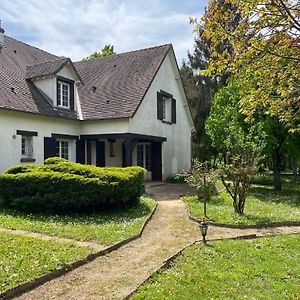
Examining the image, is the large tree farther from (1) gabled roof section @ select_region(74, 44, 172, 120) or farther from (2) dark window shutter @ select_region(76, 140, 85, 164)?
(2) dark window shutter @ select_region(76, 140, 85, 164)

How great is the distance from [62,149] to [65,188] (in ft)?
26.2

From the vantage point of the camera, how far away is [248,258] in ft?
21.9

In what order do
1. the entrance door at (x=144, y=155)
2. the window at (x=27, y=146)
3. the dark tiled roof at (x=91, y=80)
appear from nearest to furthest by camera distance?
the window at (x=27, y=146), the dark tiled roof at (x=91, y=80), the entrance door at (x=144, y=155)

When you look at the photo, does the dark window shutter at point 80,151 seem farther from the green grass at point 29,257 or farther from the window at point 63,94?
the green grass at point 29,257

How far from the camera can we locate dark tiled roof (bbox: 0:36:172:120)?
16.0m

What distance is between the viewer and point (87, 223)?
9.27 meters

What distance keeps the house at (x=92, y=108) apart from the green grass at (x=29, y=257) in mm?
7987

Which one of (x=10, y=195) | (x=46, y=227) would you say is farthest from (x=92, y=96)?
(x=46, y=227)

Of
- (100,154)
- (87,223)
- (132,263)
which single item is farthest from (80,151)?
(132,263)

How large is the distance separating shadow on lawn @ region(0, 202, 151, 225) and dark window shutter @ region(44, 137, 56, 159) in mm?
5482

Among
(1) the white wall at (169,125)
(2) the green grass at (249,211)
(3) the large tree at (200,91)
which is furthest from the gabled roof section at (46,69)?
(3) the large tree at (200,91)

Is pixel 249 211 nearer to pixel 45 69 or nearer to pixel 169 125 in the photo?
pixel 169 125

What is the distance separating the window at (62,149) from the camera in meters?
17.5

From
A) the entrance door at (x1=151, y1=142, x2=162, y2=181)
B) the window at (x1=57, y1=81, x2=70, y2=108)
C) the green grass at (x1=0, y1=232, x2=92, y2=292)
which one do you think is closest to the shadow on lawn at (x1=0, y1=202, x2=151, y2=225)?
the green grass at (x1=0, y1=232, x2=92, y2=292)
